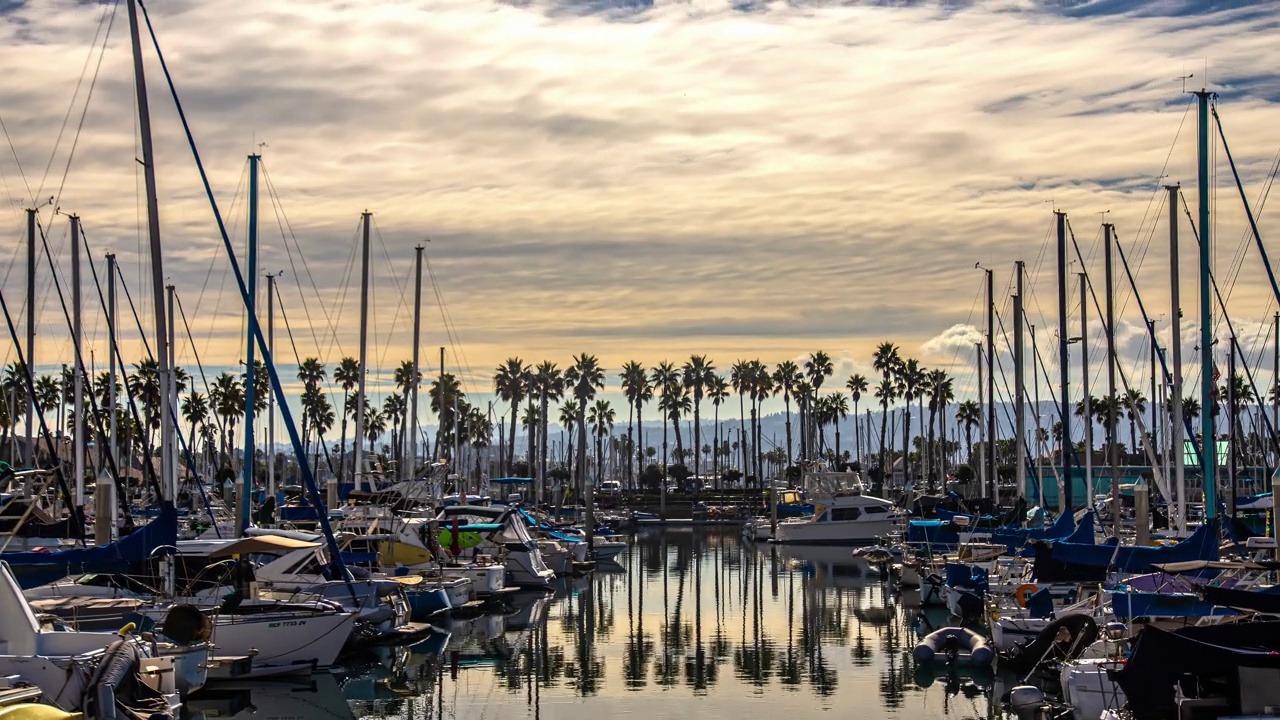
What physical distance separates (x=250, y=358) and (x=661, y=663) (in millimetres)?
16386

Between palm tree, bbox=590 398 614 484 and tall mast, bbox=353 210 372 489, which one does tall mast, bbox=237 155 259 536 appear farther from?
palm tree, bbox=590 398 614 484

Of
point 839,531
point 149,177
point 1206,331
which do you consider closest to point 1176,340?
point 1206,331

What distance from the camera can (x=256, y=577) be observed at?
123ft

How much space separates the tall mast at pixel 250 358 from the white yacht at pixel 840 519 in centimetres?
5110

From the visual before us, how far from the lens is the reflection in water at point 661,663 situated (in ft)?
105

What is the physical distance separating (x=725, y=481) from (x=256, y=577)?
111777 mm

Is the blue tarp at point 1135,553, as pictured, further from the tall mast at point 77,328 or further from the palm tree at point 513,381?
the palm tree at point 513,381

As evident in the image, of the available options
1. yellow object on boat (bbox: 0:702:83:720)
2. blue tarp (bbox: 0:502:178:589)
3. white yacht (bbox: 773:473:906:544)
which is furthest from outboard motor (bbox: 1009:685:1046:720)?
white yacht (bbox: 773:473:906:544)

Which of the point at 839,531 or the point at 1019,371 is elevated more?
the point at 1019,371

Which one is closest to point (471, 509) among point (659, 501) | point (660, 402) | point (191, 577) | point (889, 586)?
point (889, 586)

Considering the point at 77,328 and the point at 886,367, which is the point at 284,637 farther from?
the point at 886,367

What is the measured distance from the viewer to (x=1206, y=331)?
3784cm

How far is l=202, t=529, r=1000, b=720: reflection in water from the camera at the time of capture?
32000mm

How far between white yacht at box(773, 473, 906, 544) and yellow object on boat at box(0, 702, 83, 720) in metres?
72.4
